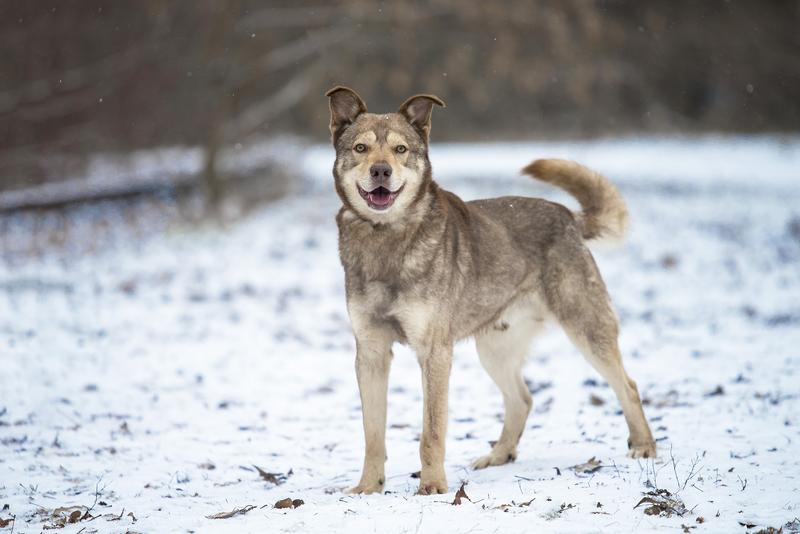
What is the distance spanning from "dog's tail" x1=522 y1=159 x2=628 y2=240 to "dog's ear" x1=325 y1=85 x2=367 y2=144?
55.0 inches

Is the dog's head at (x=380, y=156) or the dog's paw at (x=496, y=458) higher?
the dog's head at (x=380, y=156)

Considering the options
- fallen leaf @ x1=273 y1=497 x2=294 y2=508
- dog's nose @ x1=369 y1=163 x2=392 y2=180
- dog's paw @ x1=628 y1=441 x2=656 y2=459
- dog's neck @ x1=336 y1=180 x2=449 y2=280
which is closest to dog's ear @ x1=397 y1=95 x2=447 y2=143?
dog's neck @ x1=336 y1=180 x2=449 y2=280

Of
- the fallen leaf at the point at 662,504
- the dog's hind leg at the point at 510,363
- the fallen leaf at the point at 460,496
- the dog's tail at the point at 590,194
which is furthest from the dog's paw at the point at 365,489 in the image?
the dog's tail at the point at 590,194

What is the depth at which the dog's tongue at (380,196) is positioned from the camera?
186 inches

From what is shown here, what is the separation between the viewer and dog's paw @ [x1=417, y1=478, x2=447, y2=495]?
4.73 m

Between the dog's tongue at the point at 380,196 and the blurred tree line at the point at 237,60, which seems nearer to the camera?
the dog's tongue at the point at 380,196

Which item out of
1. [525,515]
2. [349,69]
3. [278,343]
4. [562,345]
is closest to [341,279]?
[278,343]

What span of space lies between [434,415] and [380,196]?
4.38 ft

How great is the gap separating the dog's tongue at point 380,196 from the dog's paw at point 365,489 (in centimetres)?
170

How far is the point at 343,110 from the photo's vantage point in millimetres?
5070

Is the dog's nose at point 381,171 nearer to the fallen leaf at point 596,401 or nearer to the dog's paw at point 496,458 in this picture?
the dog's paw at point 496,458

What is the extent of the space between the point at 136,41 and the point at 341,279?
845cm

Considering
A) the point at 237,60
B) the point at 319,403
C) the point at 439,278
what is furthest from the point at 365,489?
the point at 237,60

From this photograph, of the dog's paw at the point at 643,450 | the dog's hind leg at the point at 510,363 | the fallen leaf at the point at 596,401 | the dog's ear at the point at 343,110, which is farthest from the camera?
the fallen leaf at the point at 596,401
